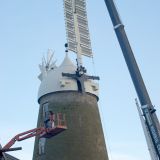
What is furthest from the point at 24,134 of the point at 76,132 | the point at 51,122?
the point at 76,132

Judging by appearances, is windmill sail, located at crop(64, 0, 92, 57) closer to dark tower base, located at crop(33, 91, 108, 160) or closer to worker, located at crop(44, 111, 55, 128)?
dark tower base, located at crop(33, 91, 108, 160)

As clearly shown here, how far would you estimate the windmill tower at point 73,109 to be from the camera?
25203mm

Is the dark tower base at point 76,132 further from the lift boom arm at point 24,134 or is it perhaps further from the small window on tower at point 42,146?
the lift boom arm at point 24,134

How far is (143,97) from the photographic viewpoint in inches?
719

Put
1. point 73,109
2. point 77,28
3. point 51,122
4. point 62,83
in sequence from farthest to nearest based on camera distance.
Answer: point 77,28
point 62,83
point 73,109
point 51,122

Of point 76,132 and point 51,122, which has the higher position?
point 76,132

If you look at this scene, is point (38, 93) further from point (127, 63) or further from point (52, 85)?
point (127, 63)

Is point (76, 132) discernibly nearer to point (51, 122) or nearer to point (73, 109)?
point (73, 109)

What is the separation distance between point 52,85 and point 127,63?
895 cm

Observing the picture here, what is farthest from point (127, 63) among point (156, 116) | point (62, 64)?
point (62, 64)

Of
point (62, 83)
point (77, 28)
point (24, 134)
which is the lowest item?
point (24, 134)

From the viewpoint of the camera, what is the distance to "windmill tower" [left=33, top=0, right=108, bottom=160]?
82.7 feet

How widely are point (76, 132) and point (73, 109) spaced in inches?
67.1

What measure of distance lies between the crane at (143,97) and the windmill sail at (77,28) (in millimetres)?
8604
